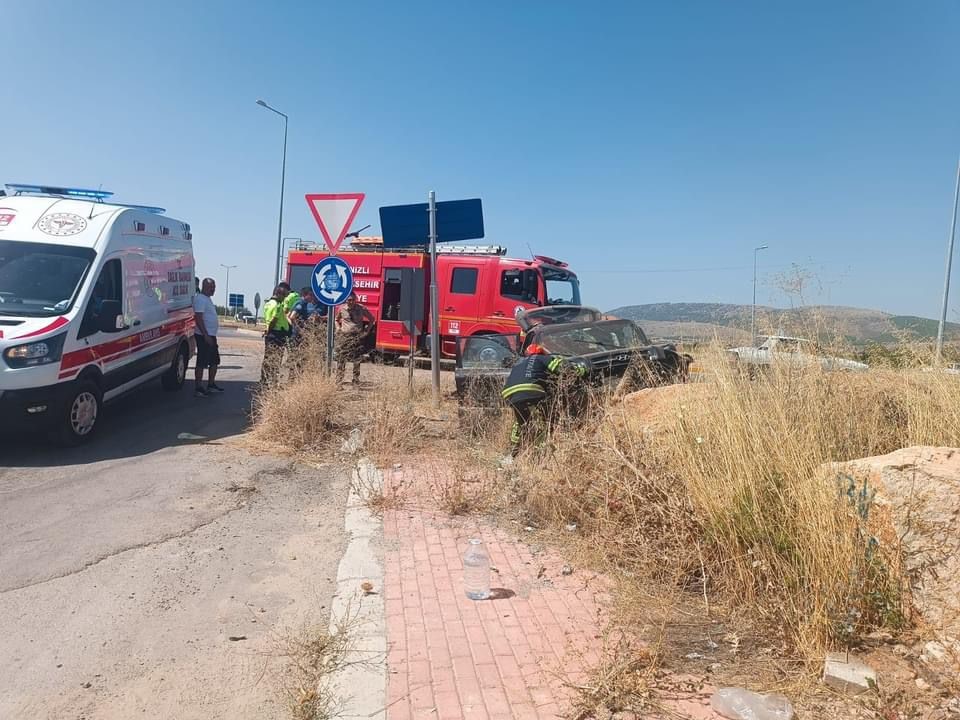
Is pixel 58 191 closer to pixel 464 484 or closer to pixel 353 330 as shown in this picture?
pixel 353 330

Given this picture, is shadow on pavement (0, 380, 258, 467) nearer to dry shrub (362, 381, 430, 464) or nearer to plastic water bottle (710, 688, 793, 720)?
dry shrub (362, 381, 430, 464)

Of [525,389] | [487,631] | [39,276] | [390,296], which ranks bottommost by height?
[487,631]

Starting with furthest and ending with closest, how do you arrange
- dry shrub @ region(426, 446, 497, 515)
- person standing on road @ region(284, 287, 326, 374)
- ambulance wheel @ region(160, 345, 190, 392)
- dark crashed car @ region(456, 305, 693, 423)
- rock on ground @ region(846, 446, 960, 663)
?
1. ambulance wheel @ region(160, 345, 190, 392)
2. person standing on road @ region(284, 287, 326, 374)
3. dark crashed car @ region(456, 305, 693, 423)
4. dry shrub @ region(426, 446, 497, 515)
5. rock on ground @ region(846, 446, 960, 663)

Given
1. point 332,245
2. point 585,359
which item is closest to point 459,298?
point 332,245

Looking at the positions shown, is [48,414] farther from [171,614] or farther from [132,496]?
[171,614]

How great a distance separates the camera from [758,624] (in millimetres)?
3457

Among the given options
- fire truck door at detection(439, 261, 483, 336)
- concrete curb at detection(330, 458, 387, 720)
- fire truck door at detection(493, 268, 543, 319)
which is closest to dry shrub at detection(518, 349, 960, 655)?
concrete curb at detection(330, 458, 387, 720)

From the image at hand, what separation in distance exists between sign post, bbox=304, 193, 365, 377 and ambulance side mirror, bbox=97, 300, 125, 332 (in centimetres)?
227

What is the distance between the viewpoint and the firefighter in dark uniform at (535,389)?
6094 millimetres

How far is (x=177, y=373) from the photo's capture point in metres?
11.3

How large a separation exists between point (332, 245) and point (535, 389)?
13.9 feet

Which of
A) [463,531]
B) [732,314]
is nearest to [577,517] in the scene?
[463,531]

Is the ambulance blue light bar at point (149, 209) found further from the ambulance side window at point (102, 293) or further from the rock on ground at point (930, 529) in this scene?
the rock on ground at point (930, 529)

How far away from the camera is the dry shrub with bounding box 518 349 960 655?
327 centimetres
